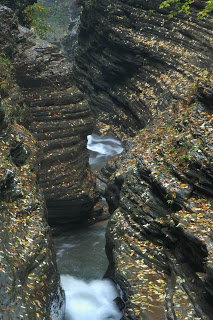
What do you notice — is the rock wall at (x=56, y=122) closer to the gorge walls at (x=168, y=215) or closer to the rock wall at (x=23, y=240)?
the rock wall at (x=23, y=240)

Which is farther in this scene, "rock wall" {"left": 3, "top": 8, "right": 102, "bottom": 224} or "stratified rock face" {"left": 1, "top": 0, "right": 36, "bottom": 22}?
"stratified rock face" {"left": 1, "top": 0, "right": 36, "bottom": 22}

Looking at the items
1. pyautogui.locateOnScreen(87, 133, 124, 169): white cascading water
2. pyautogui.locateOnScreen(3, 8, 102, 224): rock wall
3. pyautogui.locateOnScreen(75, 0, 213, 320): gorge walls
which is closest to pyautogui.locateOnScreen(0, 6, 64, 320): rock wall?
pyautogui.locateOnScreen(75, 0, 213, 320): gorge walls

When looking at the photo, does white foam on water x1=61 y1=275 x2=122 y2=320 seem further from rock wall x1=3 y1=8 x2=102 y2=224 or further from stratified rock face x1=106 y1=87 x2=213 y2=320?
rock wall x1=3 y1=8 x2=102 y2=224

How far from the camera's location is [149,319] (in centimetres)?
874

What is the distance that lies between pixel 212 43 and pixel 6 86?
13072mm

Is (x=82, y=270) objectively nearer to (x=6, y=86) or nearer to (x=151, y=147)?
(x=151, y=147)

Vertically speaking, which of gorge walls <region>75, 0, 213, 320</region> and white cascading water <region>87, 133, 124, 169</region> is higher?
gorge walls <region>75, 0, 213, 320</region>

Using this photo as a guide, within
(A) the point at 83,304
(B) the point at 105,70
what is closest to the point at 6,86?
(A) the point at 83,304

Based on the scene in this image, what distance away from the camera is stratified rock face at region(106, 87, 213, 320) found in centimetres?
884

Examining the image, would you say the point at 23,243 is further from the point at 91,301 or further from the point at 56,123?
the point at 56,123

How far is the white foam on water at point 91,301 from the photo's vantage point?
38.5ft

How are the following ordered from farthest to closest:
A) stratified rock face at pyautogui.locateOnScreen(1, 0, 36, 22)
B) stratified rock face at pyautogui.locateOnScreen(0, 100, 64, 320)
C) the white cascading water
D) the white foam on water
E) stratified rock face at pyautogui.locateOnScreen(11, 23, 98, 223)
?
1. the white cascading water
2. stratified rock face at pyautogui.locateOnScreen(1, 0, 36, 22)
3. stratified rock face at pyautogui.locateOnScreen(11, 23, 98, 223)
4. the white foam on water
5. stratified rock face at pyautogui.locateOnScreen(0, 100, 64, 320)

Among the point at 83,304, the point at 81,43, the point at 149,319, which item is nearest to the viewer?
the point at 149,319

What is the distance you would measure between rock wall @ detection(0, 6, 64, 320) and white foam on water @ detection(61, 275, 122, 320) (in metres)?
0.87
